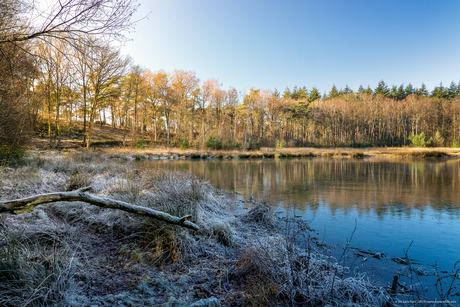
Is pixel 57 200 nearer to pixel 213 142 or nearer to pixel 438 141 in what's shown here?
pixel 213 142

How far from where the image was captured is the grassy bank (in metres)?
2.28

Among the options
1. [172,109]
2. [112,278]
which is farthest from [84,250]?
[172,109]

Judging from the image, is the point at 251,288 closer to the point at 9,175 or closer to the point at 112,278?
the point at 112,278

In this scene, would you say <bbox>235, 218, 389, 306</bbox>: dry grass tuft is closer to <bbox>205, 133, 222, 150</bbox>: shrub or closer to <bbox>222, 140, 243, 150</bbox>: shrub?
<bbox>205, 133, 222, 150</bbox>: shrub

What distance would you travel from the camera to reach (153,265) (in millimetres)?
3256

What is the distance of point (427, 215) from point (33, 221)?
8.79 metres

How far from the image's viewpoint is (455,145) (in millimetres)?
44688

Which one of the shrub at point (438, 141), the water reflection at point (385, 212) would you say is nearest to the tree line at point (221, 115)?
the shrub at point (438, 141)

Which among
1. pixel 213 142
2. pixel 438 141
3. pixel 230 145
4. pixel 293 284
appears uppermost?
pixel 438 141

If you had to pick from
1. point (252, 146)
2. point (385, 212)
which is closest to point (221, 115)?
point (252, 146)

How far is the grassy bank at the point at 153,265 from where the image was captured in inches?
89.7

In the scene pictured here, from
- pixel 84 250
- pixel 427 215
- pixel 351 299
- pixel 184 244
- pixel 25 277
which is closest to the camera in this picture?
pixel 25 277

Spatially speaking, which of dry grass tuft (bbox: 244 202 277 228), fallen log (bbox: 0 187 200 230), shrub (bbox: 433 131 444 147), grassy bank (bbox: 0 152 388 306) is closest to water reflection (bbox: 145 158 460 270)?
dry grass tuft (bbox: 244 202 277 228)

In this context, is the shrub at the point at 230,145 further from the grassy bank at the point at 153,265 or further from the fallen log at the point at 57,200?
the fallen log at the point at 57,200
